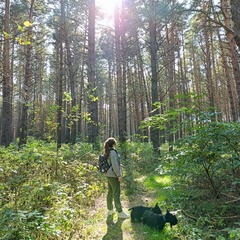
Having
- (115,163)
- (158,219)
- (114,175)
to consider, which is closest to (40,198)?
(114,175)

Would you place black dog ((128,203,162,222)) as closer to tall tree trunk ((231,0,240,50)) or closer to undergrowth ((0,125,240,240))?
undergrowth ((0,125,240,240))

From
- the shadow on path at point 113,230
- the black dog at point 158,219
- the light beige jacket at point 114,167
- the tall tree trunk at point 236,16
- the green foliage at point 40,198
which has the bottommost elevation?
the shadow on path at point 113,230

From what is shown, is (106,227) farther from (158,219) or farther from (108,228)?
(158,219)

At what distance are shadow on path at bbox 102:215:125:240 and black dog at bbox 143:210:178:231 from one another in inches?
22.3

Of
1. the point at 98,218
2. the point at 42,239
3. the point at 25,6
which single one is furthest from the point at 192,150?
the point at 25,6

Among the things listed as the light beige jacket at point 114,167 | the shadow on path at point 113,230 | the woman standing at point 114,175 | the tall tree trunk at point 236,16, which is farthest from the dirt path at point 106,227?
the tall tree trunk at point 236,16

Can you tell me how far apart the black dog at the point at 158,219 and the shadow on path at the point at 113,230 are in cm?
57

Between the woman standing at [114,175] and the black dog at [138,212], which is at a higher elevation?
the woman standing at [114,175]

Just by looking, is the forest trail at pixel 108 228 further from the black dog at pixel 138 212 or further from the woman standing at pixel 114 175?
the woman standing at pixel 114 175

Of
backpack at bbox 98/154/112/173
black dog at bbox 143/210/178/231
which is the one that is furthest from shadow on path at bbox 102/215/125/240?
backpack at bbox 98/154/112/173

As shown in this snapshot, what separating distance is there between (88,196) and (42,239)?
2.43m

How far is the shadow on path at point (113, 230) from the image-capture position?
396 cm

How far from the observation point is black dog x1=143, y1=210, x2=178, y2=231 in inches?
156

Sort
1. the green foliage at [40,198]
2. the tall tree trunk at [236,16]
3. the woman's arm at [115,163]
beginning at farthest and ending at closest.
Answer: the woman's arm at [115,163], the tall tree trunk at [236,16], the green foliage at [40,198]
